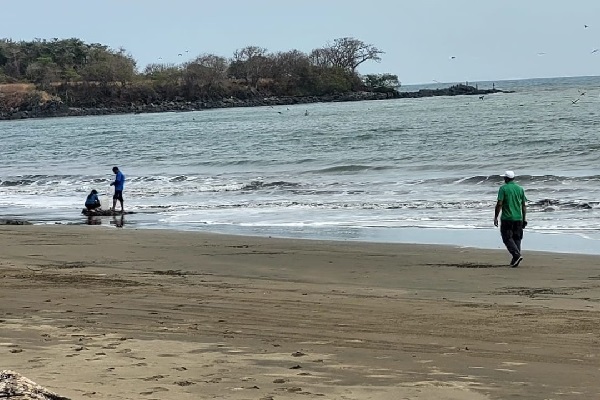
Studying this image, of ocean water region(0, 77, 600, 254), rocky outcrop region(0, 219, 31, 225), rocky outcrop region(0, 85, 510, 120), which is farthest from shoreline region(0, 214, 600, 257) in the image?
rocky outcrop region(0, 85, 510, 120)

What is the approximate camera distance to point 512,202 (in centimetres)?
1182

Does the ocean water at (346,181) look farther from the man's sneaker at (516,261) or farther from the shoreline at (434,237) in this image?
the man's sneaker at (516,261)

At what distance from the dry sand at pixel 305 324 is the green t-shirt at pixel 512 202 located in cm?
70

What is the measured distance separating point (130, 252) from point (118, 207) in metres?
8.95

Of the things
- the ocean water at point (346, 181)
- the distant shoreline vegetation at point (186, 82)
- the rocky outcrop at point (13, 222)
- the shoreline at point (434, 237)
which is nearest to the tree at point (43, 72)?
the distant shoreline vegetation at point (186, 82)

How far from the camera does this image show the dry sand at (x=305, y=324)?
5.52 metres

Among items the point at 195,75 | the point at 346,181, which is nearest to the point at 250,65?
the point at 195,75

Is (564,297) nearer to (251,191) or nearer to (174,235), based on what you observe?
(174,235)

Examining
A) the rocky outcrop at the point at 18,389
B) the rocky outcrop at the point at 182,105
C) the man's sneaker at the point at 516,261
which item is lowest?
the man's sneaker at the point at 516,261

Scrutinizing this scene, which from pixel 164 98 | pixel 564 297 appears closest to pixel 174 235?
pixel 564 297

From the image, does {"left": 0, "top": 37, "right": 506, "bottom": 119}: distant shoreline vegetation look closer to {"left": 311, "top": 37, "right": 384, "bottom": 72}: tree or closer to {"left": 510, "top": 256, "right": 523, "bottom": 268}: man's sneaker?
{"left": 311, "top": 37, "right": 384, "bottom": 72}: tree

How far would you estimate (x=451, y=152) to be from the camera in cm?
3547

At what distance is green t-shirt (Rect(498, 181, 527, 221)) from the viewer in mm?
11781

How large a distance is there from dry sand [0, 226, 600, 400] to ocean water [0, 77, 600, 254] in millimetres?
3002
